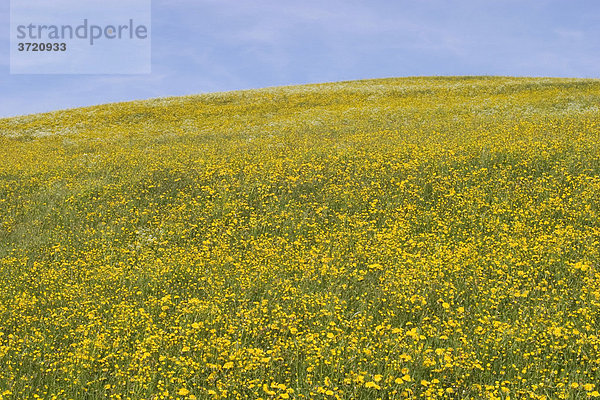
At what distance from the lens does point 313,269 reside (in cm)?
847

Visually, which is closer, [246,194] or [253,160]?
[246,194]

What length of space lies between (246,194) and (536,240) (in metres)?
7.97

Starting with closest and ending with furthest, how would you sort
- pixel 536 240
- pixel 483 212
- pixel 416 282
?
pixel 416 282
pixel 536 240
pixel 483 212

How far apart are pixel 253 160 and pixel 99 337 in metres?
11.1

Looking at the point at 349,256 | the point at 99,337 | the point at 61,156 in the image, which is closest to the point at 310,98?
the point at 61,156

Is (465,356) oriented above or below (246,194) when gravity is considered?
below

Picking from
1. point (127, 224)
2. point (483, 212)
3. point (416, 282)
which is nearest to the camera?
point (416, 282)

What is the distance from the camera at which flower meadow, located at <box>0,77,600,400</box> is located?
5656mm

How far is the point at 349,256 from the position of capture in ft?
30.1

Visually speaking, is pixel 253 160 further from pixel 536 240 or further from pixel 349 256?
pixel 536 240

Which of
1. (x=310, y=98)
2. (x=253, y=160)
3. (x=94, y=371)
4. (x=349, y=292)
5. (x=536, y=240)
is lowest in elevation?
(x=94, y=371)

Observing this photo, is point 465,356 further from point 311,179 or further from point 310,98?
point 310,98

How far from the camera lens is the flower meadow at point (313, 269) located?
5.66m

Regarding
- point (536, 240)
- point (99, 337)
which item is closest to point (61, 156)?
point (99, 337)
